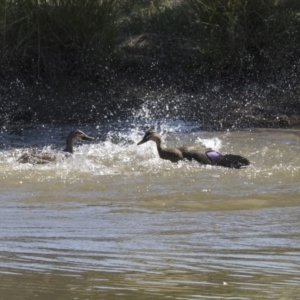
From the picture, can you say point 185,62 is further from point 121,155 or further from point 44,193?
point 44,193

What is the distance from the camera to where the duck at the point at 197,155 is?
8.94 meters

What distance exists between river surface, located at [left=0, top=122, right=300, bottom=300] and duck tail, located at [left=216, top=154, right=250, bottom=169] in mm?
85

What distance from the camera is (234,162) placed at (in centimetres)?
891

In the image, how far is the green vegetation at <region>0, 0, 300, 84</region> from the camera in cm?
1269

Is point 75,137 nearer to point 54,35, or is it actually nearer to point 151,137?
point 151,137

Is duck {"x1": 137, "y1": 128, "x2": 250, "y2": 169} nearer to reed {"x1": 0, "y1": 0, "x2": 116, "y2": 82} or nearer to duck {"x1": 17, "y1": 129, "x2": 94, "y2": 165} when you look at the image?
duck {"x1": 17, "y1": 129, "x2": 94, "y2": 165}

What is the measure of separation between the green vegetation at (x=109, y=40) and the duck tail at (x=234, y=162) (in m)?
3.87

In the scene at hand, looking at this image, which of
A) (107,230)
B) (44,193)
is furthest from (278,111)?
(107,230)

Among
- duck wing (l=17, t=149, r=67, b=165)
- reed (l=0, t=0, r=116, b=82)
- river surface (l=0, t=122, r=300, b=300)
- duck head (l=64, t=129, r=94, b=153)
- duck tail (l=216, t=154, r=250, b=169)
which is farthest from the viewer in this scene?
reed (l=0, t=0, r=116, b=82)

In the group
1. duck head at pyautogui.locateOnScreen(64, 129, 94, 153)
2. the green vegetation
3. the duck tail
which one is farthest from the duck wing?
the green vegetation

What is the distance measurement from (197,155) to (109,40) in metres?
3.95

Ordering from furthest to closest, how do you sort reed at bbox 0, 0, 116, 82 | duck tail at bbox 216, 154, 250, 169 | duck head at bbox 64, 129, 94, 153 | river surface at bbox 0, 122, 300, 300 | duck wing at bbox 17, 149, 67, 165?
1. reed at bbox 0, 0, 116, 82
2. duck head at bbox 64, 129, 94, 153
3. duck wing at bbox 17, 149, 67, 165
4. duck tail at bbox 216, 154, 250, 169
5. river surface at bbox 0, 122, 300, 300

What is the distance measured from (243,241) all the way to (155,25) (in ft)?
28.8

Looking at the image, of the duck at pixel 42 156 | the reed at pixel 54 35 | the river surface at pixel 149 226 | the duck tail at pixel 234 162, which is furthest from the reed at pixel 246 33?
the duck tail at pixel 234 162
